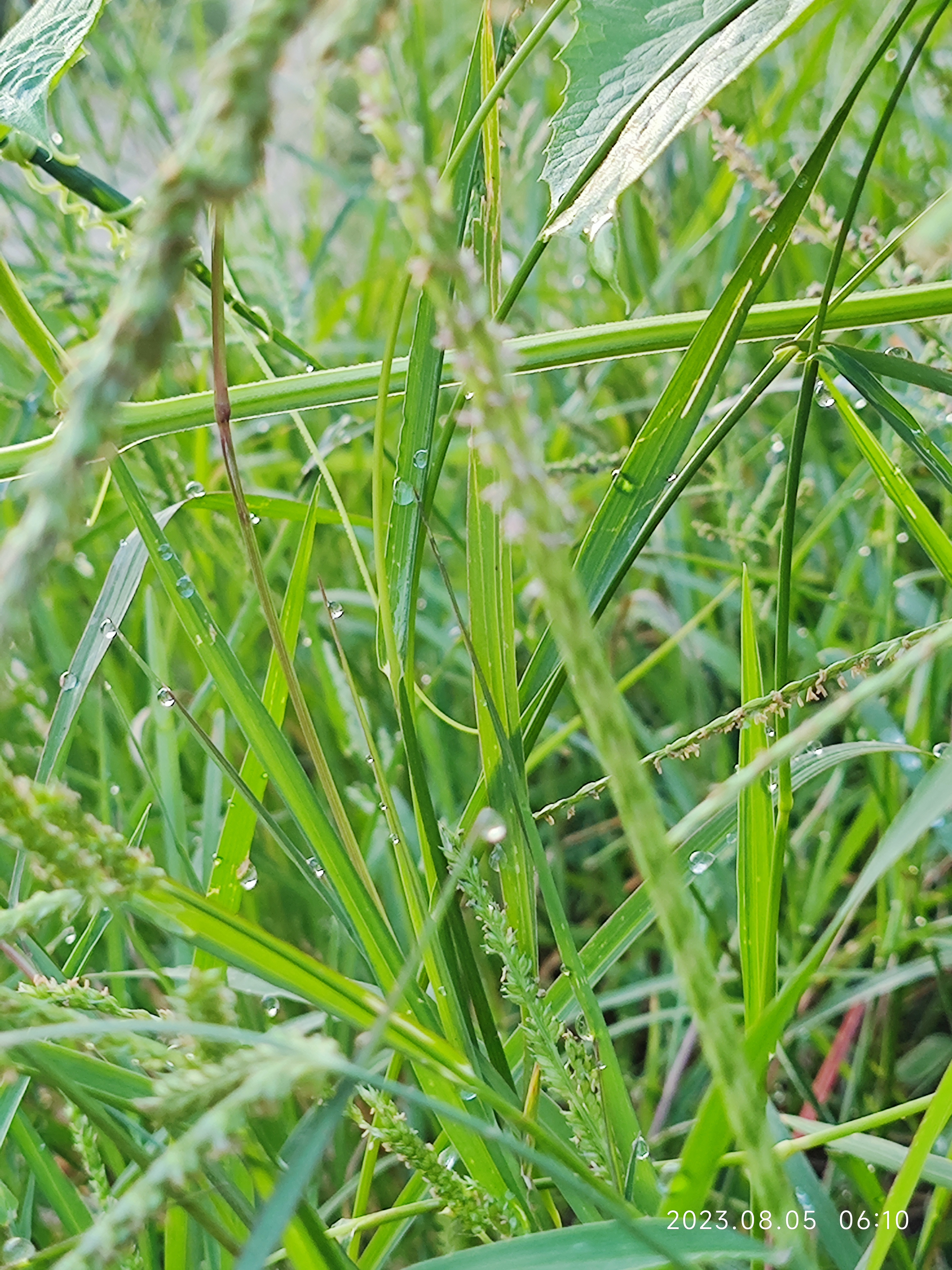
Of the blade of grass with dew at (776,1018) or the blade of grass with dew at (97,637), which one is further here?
the blade of grass with dew at (97,637)

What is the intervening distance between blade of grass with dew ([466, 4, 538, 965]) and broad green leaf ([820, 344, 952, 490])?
15cm

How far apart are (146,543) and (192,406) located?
0.07 metres

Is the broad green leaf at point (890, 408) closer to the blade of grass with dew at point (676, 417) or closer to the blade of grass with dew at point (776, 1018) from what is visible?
the blade of grass with dew at point (676, 417)

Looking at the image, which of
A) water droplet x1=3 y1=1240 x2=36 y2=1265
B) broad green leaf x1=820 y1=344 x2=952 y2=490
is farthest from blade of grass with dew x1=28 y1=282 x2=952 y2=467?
water droplet x1=3 y1=1240 x2=36 y2=1265

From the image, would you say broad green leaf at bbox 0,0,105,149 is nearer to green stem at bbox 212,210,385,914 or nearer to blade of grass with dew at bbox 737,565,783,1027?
green stem at bbox 212,210,385,914

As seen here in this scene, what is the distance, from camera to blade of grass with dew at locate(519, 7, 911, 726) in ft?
1.45

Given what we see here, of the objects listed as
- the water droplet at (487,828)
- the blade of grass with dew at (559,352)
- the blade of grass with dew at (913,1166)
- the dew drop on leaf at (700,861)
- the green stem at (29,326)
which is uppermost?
the green stem at (29,326)

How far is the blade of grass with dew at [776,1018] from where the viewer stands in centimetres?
27

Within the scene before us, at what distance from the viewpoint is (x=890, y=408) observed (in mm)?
464

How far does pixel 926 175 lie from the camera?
1229 mm

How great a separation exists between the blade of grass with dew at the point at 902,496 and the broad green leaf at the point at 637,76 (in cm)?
14

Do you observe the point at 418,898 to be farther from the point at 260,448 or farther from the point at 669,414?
the point at 260,448

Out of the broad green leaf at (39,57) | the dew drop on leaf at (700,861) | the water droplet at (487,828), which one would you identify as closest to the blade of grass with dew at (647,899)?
the dew drop on leaf at (700,861)

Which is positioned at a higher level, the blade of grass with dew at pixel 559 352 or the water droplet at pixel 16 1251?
the blade of grass with dew at pixel 559 352
